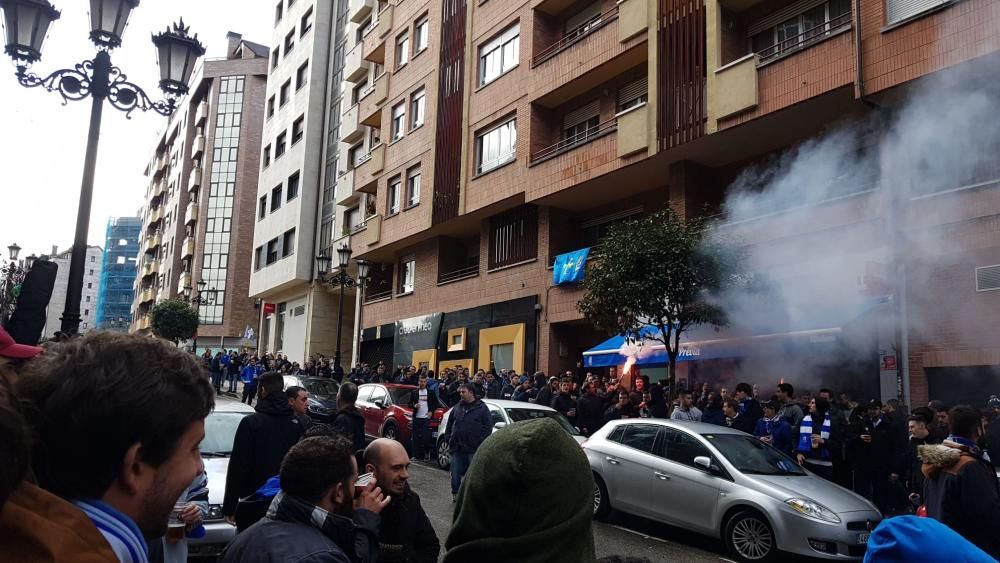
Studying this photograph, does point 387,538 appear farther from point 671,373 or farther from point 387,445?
point 671,373

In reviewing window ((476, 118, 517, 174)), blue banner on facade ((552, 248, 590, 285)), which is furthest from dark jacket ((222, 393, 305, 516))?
window ((476, 118, 517, 174))

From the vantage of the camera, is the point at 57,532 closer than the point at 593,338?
Yes

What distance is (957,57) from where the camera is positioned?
1107 cm

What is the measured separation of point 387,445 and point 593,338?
16340 mm

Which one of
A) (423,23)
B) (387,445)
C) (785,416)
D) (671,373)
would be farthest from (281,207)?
(387,445)

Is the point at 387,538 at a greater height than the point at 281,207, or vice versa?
the point at 281,207

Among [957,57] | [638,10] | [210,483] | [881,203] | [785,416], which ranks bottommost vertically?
[210,483]

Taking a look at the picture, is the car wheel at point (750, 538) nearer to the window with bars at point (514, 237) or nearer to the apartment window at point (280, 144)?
the window with bars at point (514, 237)

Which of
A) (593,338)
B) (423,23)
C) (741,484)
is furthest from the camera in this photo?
(423,23)

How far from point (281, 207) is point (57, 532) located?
132 feet

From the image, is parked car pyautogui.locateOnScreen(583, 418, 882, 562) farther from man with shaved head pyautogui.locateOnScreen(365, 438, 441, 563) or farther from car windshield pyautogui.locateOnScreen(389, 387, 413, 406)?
car windshield pyautogui.locateOnScreen(389, 387, 413, 406)

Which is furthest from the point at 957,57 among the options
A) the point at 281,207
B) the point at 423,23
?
the point at 281,207

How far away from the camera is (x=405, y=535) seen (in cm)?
336

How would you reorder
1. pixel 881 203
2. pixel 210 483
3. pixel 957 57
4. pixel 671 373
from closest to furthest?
pixel 210 483
pixel 957 57
pixel 881 203
pixel 671 373
